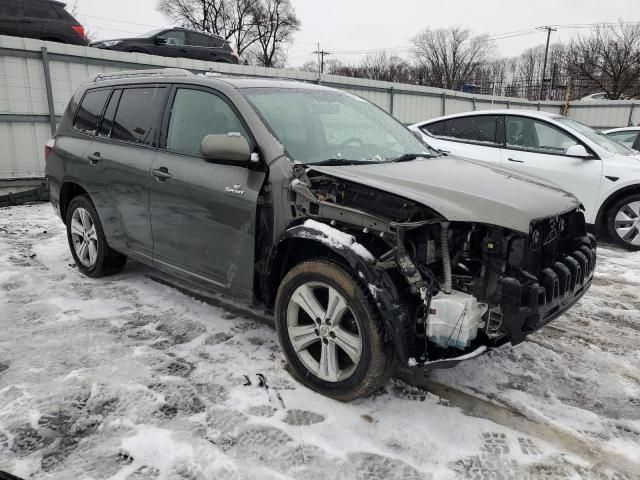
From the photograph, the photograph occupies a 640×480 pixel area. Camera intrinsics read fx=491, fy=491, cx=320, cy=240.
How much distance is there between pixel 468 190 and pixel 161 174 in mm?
2232

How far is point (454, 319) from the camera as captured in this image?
7.79 ft

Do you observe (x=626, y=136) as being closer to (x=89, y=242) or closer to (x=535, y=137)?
(x=535, y=137)

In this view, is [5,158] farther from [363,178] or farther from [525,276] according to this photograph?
[525,276]

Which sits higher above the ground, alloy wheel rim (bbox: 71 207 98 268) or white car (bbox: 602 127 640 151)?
white car (bbox: 602 127 640 151)

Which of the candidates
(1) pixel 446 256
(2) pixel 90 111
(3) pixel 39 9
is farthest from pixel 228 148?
(3) pixel 39 9

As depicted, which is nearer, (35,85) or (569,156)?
(569,156)

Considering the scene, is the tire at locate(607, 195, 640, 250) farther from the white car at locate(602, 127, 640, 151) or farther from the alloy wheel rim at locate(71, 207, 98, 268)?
the alloy wheel rim at locate(71, 207, 98, 268)

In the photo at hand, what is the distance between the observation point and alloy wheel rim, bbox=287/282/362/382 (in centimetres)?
271

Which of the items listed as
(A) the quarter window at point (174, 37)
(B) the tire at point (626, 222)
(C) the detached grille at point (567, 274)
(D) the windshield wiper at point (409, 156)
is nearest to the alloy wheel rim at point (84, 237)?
(D) the windshield wiper at point (409, 156)

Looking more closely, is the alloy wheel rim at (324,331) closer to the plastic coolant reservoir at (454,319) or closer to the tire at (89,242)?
the plastic coolant reservoir at (454,319)

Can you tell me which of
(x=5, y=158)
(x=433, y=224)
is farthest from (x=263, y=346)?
(x=5, y=158)

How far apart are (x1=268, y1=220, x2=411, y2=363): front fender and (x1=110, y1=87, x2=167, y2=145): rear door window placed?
1.86m

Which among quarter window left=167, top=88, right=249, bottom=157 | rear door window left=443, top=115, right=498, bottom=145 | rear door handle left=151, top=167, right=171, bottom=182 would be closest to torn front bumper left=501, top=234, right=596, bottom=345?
quarter window left=167, top=88, right=249, bottom=157

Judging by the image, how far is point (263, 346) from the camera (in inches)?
137
